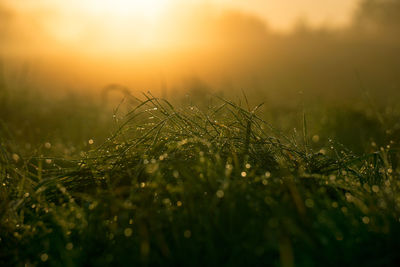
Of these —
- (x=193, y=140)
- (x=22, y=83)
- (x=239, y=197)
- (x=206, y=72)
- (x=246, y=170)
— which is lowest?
(x=239, y=197)

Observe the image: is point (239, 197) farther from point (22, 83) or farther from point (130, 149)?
point (22, 83)

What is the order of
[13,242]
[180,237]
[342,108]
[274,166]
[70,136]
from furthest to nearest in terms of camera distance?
[342,108] < [70,136] < [274,166] < [13,242] < [180,237]

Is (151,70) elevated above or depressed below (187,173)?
above

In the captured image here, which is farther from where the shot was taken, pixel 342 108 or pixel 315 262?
pixel 342 108

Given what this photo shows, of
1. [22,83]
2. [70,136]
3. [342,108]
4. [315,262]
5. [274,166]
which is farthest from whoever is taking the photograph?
[22,83]

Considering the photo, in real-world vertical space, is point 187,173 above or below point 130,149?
below

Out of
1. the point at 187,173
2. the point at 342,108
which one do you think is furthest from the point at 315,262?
the point at 342,108

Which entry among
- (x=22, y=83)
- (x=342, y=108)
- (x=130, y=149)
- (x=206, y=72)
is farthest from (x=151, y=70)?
(x=130, y=149)

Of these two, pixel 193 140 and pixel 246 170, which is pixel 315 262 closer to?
pixel 246 170

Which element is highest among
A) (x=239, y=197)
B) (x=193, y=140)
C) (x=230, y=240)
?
(x=193, y=140)
